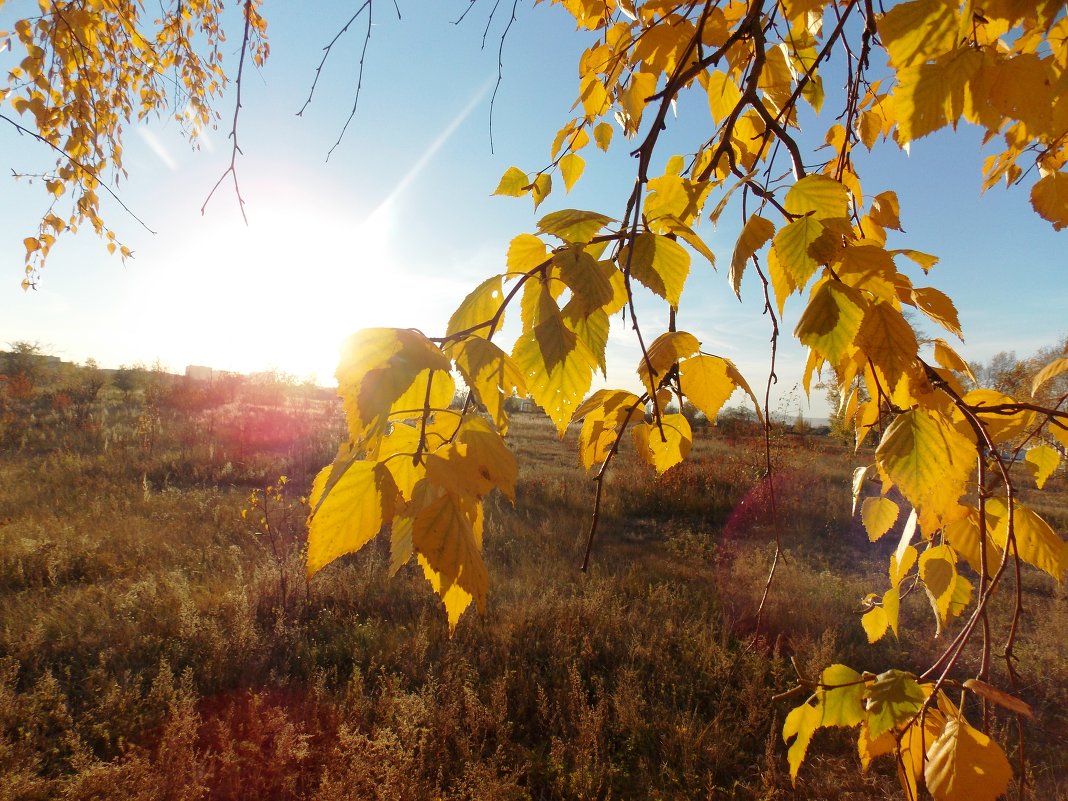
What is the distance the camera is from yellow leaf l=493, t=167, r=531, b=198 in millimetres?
1097

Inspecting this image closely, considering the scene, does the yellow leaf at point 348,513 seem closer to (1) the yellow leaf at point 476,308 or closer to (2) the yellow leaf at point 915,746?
(1) the yellow leaf at point 476,308

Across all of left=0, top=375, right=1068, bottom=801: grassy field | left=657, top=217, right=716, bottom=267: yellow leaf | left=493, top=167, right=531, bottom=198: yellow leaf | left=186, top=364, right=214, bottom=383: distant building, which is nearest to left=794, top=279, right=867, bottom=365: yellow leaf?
left=657, top=217, right=716, bottom=267: yellow leaf

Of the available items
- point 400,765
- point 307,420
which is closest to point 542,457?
point 307,420

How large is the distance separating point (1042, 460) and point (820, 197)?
3.12ft

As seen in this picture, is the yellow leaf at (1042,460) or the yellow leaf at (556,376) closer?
the yellow leaf at (556,376)

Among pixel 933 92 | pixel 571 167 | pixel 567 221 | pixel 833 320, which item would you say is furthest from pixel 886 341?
pixel 571 167

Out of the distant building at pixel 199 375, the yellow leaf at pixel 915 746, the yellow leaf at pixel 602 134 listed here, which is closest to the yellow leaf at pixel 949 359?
the yellow leaf at pixel 915 746

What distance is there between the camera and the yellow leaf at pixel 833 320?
0.56 metres

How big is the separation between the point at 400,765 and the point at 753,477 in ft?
26.7

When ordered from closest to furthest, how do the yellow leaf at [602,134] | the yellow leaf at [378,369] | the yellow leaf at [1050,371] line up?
the yellow leaf at [378,369] → the yellow leaf at [1050,371] → the yellow leaf at [602,134]

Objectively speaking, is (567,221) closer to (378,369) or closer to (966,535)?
(378,369)

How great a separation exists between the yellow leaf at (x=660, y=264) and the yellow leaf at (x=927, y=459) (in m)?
0.33

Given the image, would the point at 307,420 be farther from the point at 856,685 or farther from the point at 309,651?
the point at 856,685

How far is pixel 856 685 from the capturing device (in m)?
0.88
